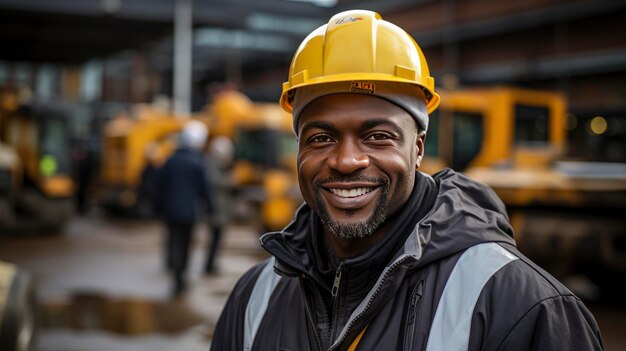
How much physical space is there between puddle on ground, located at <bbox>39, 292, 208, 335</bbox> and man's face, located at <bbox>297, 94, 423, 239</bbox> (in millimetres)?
5601

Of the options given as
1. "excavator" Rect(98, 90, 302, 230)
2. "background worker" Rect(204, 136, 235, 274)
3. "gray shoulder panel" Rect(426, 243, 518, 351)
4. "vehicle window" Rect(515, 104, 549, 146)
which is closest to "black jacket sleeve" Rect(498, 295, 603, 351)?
"gray shoulder panel" Rect(426, 243, 518, 351)

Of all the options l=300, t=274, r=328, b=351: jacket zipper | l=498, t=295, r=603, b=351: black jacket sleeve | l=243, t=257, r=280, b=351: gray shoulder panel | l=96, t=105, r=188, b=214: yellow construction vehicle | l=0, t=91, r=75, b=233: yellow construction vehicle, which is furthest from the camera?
l=96, t=105, r=188, b=214: yellow construction vehicle

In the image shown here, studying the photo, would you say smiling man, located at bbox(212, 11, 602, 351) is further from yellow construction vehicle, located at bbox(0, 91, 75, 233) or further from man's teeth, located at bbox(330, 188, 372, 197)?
yellow construction vehicle, located at bbox(0, 91, 75, 233)

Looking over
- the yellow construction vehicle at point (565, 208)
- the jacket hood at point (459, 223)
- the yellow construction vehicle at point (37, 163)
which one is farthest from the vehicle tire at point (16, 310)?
the yellow construction vehicle at point (37, 163)

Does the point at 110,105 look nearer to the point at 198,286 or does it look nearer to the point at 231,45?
the point at 231,45

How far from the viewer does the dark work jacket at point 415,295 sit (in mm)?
1510

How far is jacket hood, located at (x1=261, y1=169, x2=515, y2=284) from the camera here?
1696 mm

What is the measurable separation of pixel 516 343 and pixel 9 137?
14.7 meters

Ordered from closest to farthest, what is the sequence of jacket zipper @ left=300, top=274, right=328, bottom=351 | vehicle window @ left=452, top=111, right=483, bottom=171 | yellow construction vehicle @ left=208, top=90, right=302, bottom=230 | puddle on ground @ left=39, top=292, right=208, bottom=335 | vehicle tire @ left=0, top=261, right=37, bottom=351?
jacket zipper @ left=300, top=274, right=328, bottom=351 → vehicle tire @ left=0, top=261, right=37, bottom=351 → puddle on ground @ left=39, top=292, right=208, bottom=335 → vehicle window @ left=452, top=111, right=483, bottom=171 → yellow construction vehicle @ left=208, top=90, right=302, bottom=230

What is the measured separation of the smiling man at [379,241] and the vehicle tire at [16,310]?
3172 mm

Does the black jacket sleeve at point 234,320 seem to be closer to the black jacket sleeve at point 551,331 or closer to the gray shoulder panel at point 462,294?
the gray shoulder panel at point 462,294

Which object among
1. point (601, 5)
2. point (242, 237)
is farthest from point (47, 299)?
point (601, 5)

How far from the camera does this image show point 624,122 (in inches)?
766

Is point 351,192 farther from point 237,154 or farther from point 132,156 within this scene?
point 132,156
